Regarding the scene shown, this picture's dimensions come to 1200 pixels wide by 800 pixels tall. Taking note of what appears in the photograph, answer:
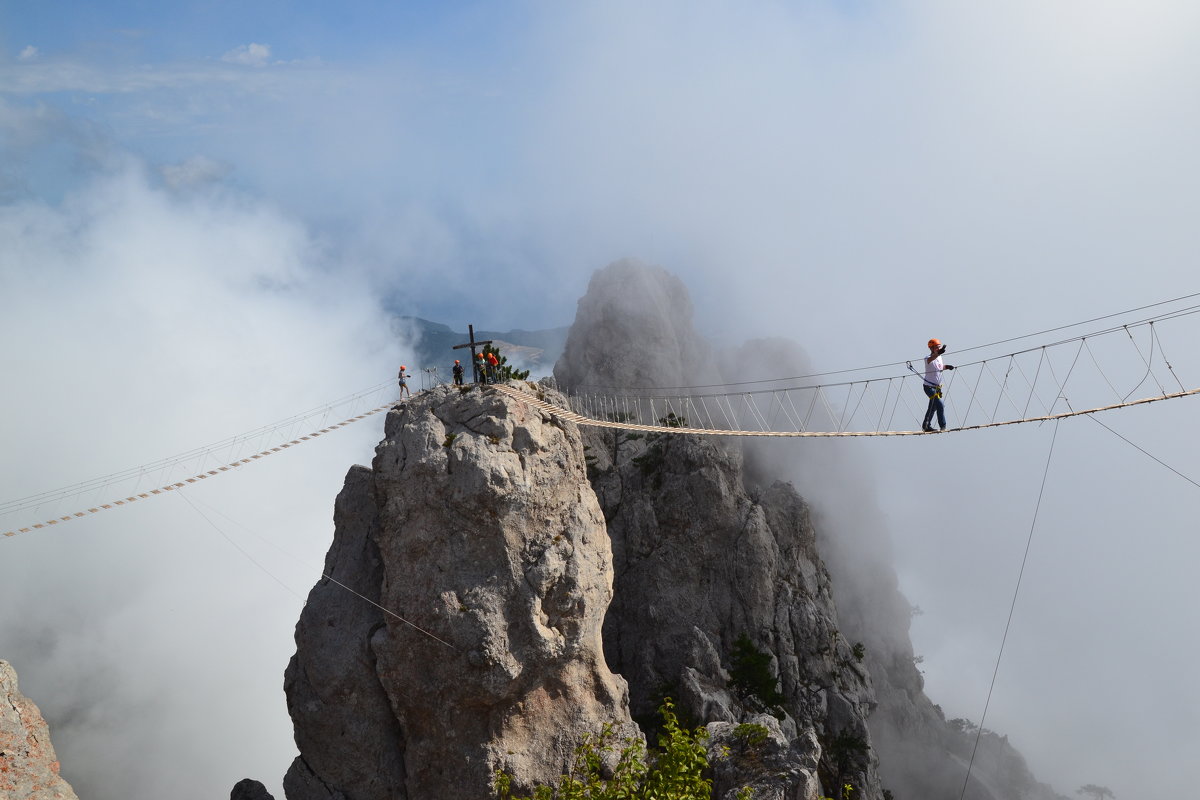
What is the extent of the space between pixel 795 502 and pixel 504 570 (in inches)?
962

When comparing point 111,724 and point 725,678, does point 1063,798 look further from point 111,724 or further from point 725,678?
point 111,724

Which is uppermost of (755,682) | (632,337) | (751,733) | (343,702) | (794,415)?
(632,337)

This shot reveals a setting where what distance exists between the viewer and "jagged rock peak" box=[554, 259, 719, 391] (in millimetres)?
60156

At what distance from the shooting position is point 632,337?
6106 centimetres

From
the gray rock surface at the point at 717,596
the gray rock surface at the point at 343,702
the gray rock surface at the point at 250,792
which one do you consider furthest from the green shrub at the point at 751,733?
the gray rock surface at the point at 250,792

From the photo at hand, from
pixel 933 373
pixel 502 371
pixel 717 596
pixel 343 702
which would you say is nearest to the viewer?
pixel 933 373

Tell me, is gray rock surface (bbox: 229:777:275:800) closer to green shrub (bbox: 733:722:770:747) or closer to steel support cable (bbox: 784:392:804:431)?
green shrub (bbox: 733:722:770:747)

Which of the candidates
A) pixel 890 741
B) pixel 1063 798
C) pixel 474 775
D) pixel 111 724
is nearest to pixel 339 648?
pixel 474 775

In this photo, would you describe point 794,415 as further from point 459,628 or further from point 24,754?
point 24,754

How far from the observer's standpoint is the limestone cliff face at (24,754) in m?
17.3

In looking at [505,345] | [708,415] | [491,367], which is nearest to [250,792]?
[491,367]

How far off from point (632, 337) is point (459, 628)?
103ft

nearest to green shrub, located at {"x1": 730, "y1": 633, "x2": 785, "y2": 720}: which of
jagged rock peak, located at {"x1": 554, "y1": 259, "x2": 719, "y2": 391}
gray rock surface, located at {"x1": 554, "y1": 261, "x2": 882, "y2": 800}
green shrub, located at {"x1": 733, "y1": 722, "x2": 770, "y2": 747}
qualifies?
gray rock surface, located at {"x1": 554, "y1": 261, "x2": 882, "y2": 800}

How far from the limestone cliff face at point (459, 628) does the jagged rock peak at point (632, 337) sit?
77.6 feet
